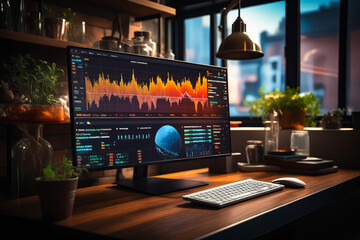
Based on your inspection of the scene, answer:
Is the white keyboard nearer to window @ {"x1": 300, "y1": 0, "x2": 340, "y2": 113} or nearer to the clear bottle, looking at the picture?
the clear bottle

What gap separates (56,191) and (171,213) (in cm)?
30

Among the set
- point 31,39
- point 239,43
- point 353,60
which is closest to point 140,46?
point 31,39

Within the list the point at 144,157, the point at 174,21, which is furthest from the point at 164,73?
A: the point at 174,21

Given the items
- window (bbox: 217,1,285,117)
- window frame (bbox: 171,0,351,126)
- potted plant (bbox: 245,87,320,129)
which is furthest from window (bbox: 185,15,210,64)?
potted plant (bbox: 245,87,320,129)

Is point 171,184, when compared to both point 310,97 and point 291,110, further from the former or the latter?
point 310,97

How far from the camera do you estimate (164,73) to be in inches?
55.9

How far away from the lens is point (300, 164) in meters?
1.75

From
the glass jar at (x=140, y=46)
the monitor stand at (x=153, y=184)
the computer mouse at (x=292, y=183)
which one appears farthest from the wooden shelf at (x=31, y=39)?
the computer mouse at (x=292, y=183)

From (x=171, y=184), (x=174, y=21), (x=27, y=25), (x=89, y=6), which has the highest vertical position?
(x=174, y=21)

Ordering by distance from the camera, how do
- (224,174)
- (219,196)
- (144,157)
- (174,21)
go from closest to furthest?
(219,196), (144,157), (224,174), (174,21)

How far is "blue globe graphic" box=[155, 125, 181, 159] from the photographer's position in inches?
54.0

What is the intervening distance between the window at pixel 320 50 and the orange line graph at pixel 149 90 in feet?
6.69

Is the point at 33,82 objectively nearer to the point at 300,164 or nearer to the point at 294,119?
the point at 300,164

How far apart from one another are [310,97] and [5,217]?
177cm
